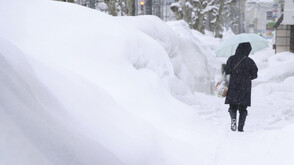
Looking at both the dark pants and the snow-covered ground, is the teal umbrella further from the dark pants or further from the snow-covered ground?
the dark pants

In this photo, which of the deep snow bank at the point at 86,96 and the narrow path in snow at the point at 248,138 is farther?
the narrow path in snow at the point at 248,138

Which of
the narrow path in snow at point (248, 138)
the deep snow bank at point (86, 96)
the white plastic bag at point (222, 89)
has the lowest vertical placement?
the narrow path in snow at point (248, 138)

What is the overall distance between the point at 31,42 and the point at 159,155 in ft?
6.93

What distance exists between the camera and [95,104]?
3.81 meters

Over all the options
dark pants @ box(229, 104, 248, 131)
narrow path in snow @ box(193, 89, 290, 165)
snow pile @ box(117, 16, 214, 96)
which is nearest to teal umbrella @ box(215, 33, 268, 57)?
snow pile @ box(117, 16, 214, 96)

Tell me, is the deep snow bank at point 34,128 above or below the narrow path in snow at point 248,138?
above

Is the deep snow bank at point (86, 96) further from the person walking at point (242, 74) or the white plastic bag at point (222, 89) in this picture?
the person walking at point (242, 74)


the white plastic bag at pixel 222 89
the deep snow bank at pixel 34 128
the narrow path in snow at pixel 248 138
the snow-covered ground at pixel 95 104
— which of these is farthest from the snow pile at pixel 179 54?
the deep snow bank at pixel 34 128

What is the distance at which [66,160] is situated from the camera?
2.26 metres

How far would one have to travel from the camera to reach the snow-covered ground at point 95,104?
7.57ft

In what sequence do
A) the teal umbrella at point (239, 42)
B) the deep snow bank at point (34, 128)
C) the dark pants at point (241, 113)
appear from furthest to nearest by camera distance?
the teal umbrella at point (239, 42) → the dark pants at point (241, 113) → the deep snow bank at point (34, 128)

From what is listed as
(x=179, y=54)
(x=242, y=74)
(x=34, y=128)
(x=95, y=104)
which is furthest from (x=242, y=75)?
(x=34, y=128)

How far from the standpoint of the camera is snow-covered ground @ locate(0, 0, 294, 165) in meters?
2.31

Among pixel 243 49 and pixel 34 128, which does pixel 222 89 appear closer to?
pixel 243 49
